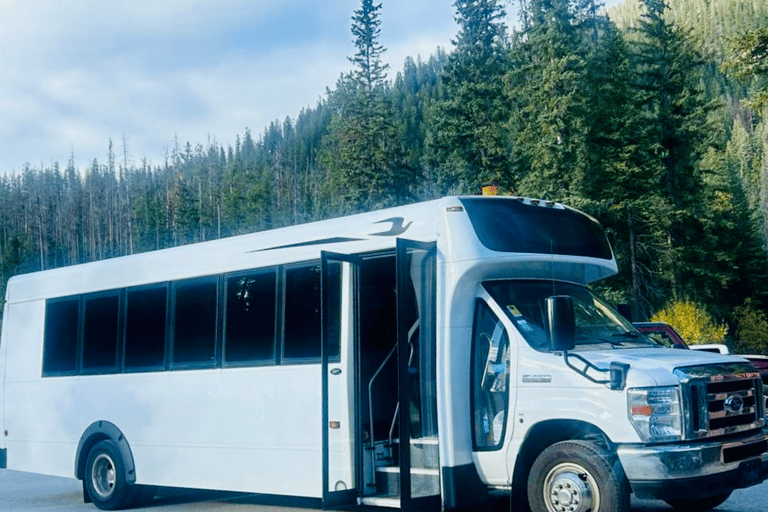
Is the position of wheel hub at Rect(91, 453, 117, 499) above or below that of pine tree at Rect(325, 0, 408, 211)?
below

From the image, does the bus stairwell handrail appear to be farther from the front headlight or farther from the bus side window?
the front headlight

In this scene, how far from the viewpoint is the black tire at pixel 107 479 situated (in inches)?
466

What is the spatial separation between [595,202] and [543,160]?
3843mm

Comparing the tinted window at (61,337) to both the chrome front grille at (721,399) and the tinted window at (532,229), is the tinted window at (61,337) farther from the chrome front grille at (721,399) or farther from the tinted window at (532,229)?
the chrome front grille at (721,399)

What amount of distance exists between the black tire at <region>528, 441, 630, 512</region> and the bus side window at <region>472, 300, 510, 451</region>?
573mm

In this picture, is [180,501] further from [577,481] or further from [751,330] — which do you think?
[751,330]

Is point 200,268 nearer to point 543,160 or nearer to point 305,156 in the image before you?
point 543,160

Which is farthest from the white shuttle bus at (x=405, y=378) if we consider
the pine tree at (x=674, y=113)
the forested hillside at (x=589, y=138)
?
the pine tree at (x=674, y=113)

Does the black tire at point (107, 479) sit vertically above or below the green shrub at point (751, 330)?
below

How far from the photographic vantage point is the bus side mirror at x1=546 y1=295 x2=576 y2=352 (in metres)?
7.84

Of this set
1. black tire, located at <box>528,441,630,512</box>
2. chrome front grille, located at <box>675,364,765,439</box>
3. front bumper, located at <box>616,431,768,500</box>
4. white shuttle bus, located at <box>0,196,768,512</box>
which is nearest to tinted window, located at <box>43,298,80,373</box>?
white shuttle bus, located at <box>0,196,768,512</box>

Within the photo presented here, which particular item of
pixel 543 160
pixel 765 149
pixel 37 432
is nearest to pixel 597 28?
pixel 543 160

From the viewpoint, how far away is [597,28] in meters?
59.5

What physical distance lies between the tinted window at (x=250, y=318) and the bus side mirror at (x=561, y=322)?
3.54 meters
